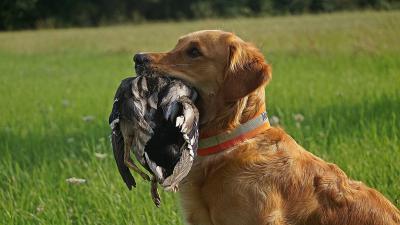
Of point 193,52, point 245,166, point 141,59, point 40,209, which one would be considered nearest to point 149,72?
point 141,59

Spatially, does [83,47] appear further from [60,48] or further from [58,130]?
[58,130]

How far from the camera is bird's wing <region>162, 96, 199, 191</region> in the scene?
2910 millimetres

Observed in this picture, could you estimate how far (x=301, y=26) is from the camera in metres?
19.4

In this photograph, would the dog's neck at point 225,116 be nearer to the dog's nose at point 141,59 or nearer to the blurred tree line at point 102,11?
the dog's nose at point 141,59

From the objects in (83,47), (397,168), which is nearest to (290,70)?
(397,168)

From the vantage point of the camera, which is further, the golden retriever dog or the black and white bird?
the golden retriever dog

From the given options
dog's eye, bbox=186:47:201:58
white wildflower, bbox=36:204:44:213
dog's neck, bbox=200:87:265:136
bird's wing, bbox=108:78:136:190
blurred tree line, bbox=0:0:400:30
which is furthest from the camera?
blurred tree line, bbox=0:0:400:30

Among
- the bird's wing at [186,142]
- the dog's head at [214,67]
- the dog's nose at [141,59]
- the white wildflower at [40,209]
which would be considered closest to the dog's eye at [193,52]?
the dog's head at [214,67]

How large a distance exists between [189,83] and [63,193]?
1713mm

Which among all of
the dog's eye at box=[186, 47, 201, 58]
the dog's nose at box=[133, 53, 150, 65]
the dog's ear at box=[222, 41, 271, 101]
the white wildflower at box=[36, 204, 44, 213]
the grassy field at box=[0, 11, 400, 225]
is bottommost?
the grassy field at box=[0, 11, 400, 225]

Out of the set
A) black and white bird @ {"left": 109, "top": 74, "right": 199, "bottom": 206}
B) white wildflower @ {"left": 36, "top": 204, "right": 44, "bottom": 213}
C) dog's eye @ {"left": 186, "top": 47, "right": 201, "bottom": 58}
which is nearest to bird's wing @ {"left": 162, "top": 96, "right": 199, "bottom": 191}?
black and white bird @ {"left": 109, "top": 74, "right": 199, "bottom": 206}

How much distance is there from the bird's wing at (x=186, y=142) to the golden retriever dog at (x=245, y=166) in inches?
9.3

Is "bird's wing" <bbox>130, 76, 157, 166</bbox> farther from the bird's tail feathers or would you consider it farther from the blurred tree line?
the blurred tree line

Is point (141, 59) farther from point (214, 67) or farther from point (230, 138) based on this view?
point (230, 138)
